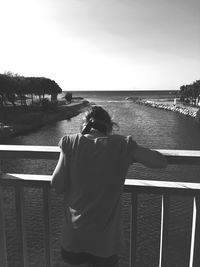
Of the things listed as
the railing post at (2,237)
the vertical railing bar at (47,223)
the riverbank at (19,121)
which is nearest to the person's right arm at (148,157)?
the vertical railing bar at (47,223)

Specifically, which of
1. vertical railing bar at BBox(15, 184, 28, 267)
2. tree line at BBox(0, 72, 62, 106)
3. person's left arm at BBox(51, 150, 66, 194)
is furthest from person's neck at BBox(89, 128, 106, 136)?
tree line at BBox(0, 72, 62, 106)

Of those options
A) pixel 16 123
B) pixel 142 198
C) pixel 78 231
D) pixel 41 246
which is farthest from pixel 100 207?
pixel 16 123

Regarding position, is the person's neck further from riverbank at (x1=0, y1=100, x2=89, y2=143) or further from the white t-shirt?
riverbank at (x1=0, y1=100, x2=89, y2=143)

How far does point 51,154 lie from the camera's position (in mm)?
1678

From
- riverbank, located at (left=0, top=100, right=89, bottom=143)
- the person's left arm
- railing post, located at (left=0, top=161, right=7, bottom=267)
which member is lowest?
riverbank, located at (left=0, top=100, right=89, bottom=143)

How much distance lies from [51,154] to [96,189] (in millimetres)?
389

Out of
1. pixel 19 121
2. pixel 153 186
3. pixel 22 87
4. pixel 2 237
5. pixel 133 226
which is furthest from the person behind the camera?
pixel 22 87

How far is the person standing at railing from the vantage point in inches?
55.6

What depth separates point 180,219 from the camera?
402 inches

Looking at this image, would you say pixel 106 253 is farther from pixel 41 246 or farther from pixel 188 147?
pixel 188 147

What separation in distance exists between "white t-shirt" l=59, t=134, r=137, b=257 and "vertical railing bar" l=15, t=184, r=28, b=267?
1.43 feet

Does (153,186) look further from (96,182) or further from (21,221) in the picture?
(21,221)

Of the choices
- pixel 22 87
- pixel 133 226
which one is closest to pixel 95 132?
pixel 133 226

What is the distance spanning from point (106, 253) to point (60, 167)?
500mm
